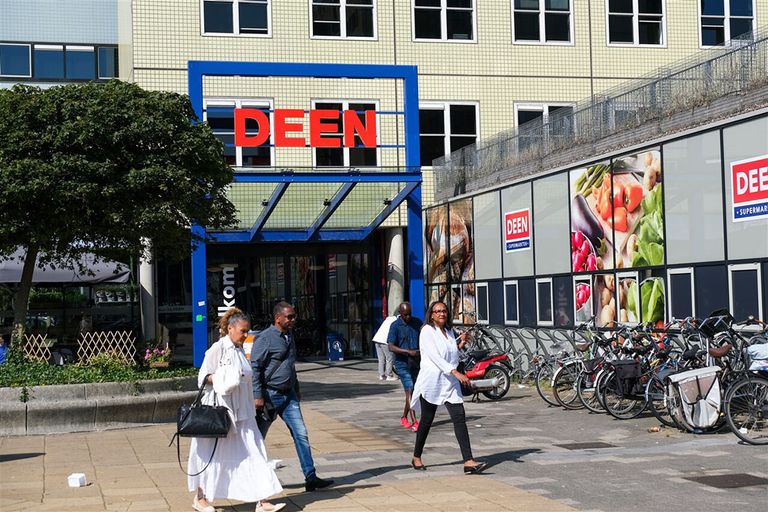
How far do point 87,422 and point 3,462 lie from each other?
261 cm

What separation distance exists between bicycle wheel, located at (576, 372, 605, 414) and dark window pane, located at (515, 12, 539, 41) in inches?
725

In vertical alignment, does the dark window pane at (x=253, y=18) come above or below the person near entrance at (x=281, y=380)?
above

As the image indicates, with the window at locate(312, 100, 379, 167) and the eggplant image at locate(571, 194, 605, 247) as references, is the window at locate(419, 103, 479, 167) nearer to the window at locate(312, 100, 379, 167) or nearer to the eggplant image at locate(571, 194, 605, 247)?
the window at locate(312, 100, 379, 167)

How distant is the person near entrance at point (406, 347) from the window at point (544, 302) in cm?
796

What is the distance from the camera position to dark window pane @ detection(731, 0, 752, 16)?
32.2m

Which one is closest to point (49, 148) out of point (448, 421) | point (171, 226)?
point (171, 226)

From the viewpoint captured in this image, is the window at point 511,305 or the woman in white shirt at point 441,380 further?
the window at point 511,305

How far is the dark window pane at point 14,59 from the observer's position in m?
37.7

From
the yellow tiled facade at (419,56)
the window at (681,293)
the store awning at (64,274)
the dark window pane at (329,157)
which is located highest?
the yellow tiled facade at (419,56)

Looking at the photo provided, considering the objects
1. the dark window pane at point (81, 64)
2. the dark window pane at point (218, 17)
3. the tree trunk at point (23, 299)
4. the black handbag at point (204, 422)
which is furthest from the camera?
the dark window pane at point (81, 64)

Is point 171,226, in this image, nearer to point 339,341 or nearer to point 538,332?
point 538,332

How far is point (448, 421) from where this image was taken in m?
15.6

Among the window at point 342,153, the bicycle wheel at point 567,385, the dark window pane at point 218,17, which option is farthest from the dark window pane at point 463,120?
the bicycle wheel at point 567,385

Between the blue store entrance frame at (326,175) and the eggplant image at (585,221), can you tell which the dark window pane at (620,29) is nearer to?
the blue store entrance frame at (326,175)
